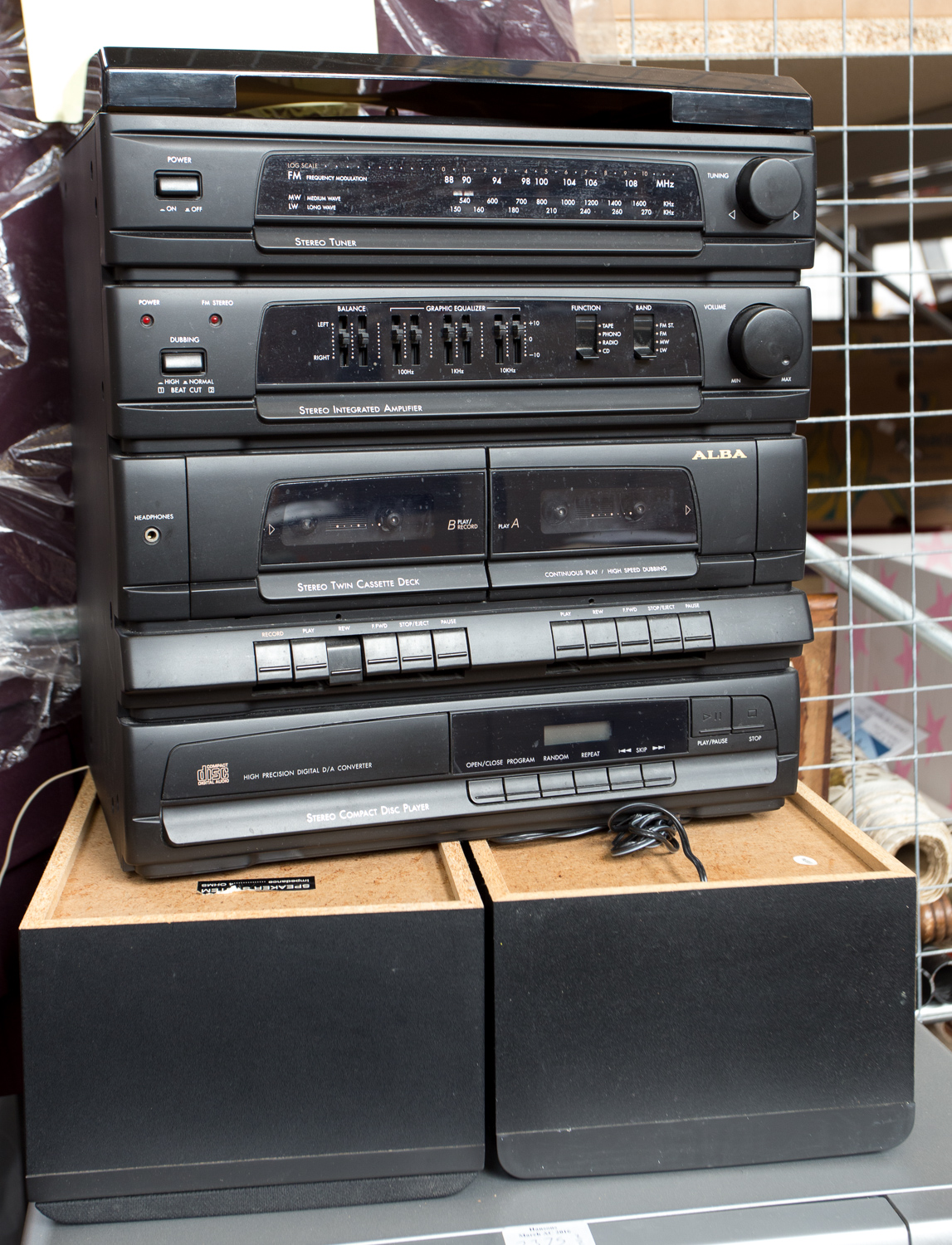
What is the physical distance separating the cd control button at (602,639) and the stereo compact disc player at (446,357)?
0.13 meters

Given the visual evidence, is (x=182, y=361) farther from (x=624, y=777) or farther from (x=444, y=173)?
(x=624, y=777)

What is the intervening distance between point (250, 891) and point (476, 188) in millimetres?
441

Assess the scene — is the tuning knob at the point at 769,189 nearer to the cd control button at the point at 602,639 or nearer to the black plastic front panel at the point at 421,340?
the black plastic front panel at the point at 421,340

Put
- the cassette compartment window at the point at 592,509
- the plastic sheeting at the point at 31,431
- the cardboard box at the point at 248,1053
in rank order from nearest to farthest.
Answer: the cardboard box at the point at 248,1053
the cassette compartment window at the point at 592,509
the plastic sheeting at the point at 31,431

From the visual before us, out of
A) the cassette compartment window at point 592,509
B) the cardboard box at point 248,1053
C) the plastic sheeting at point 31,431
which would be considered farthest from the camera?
the plastic sheeting at point 31,431

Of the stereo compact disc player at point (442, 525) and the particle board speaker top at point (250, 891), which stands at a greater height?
the stereo compact disc player at point (442, 525)

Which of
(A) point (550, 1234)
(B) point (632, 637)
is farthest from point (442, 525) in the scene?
(A) point (550, 1234)

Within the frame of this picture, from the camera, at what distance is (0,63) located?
80cm

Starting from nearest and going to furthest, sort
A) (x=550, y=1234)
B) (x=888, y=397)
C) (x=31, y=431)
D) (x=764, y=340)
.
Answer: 1. (x=550, y=1234)
2. (x=764, y=340)
3. (x=31, y=431)
4. (x=888, y=397)

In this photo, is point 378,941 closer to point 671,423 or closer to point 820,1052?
point 820,1052

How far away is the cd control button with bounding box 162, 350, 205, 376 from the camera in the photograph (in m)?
0.58

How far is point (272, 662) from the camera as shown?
0.61 meters

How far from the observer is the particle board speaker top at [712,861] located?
1.99 feet

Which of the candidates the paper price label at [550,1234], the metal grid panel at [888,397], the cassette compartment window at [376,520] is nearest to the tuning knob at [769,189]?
the metal grid panel at [888,397]
